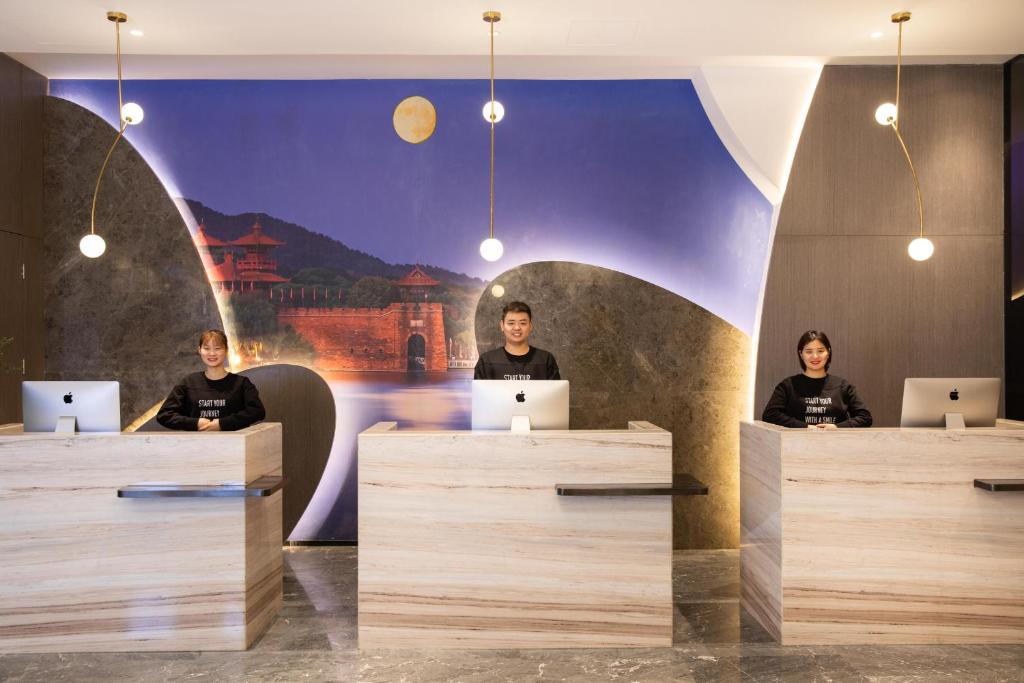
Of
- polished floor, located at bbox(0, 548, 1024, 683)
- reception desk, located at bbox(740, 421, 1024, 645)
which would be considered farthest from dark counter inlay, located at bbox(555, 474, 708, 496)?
polished floor, located at bbox(0, 548, 1024, 683)

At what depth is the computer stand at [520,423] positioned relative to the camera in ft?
11.4

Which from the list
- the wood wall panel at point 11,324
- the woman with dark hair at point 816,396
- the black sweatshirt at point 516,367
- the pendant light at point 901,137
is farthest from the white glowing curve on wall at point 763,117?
the wood wall panel at point 11,324

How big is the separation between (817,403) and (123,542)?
3556mm

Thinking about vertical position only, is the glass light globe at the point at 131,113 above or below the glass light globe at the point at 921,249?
above

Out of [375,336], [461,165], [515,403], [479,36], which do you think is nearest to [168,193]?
[375,336]

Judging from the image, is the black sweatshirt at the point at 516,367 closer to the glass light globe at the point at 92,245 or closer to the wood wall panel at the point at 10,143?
the glass light globe at the point at 92,245

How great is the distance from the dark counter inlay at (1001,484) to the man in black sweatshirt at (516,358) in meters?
2.20

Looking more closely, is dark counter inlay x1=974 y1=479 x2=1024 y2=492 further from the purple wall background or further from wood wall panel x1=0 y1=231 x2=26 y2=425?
wood wall panel x1=0 y1=231 x2=26 y2=425

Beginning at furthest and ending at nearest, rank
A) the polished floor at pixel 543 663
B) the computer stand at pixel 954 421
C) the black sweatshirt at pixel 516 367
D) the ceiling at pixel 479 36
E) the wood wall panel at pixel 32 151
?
the wood wall panel at pixel 32 151 → the black sweatshirt at pixel 516 367 → the ceiling at pixel 479 36 → the computer stand at pixel 954 421 → the polished floor at pixel 543 663

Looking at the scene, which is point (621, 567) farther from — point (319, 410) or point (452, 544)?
point (319, 410)

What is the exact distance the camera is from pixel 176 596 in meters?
3.42

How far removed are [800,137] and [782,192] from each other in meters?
0.38

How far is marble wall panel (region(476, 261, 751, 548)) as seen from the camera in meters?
5.22

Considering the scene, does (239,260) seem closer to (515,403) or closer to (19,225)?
→ (19,225)
